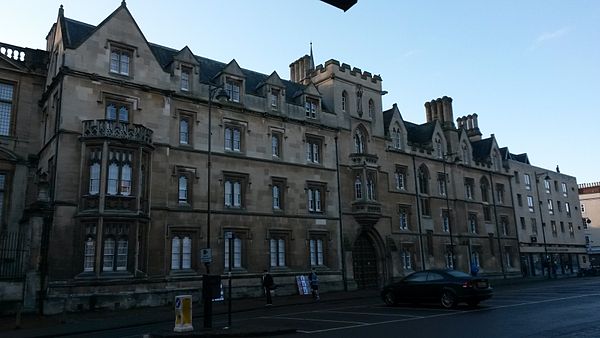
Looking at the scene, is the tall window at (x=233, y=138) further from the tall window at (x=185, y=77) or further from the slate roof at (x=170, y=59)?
the tall window at (x=185, y=77)

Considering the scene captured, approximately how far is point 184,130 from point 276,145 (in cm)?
704

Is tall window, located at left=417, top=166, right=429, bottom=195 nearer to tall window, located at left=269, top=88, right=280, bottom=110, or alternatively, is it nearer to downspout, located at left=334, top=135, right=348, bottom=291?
downspout, located at left=334, top=135, right=348, bottom=291

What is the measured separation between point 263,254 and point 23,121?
16.5 metres

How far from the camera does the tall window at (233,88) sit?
3272 centimetres

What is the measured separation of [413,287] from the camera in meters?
21.3

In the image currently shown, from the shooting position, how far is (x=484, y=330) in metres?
12.9

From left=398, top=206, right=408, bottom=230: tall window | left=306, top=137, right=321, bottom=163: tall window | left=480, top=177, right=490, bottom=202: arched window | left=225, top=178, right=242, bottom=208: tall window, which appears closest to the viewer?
left=225, top=178, right=242, bottom=208: tall window

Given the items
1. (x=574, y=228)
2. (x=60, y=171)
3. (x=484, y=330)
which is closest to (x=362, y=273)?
(x=60, y=171)

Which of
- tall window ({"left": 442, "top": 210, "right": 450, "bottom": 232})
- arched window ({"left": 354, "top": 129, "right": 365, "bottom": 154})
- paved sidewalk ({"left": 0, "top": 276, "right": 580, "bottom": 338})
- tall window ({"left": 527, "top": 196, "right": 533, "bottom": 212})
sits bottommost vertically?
paved sidewalk ({"left": 0, "top": 276, "right": 580, "bottom": 338})

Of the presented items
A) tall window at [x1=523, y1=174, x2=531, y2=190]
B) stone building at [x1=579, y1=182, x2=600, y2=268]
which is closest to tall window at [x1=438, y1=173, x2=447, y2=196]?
tall window at [x1=523, y1=174, x2=531, y2=190]

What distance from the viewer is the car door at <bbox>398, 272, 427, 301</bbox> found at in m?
21.1

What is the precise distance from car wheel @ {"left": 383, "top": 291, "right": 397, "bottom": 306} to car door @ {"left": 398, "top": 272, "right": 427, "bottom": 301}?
1.47 ft

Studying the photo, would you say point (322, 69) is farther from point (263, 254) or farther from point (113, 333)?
point (113, 333)

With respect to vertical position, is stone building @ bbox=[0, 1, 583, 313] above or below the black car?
above
